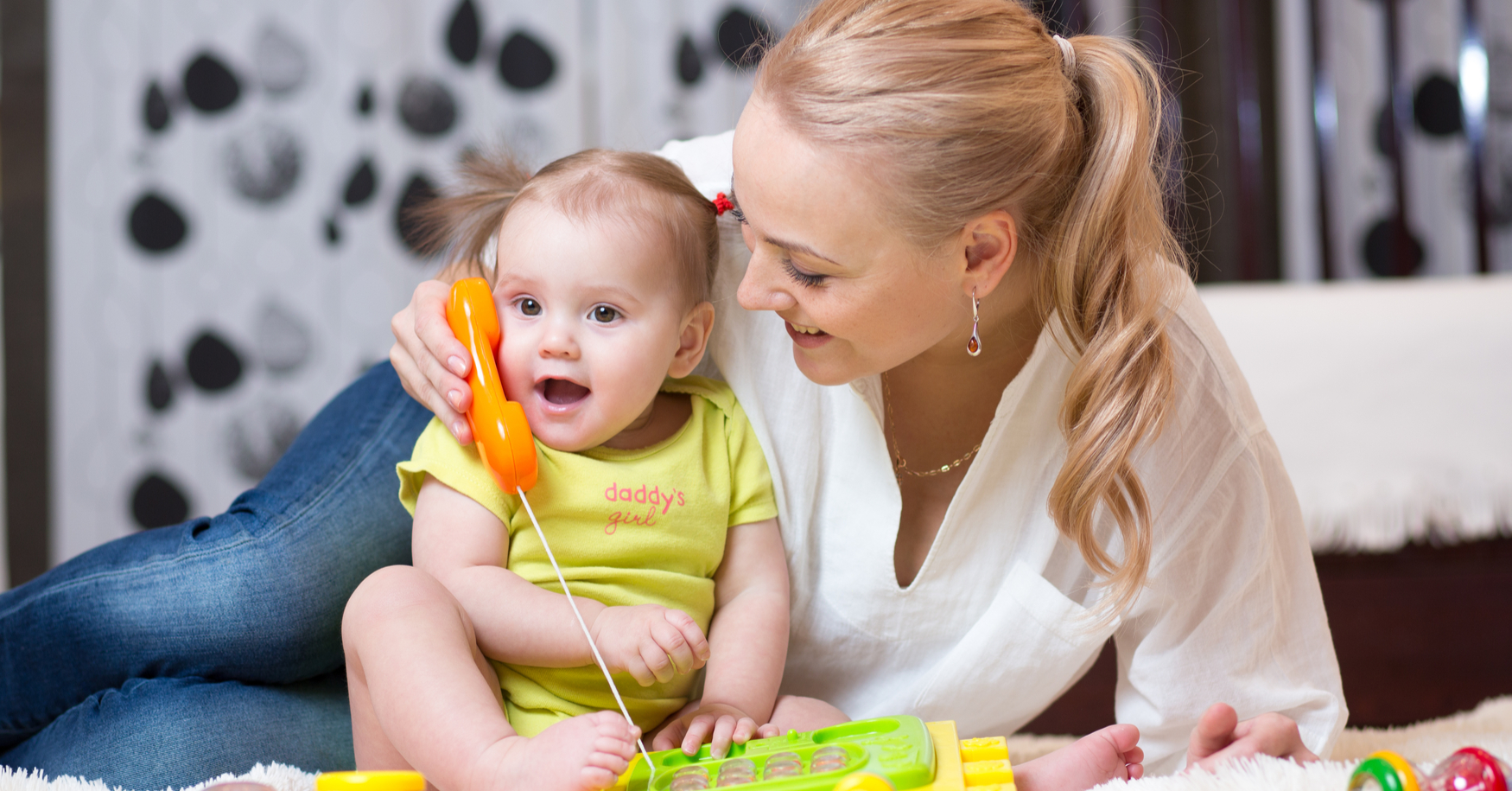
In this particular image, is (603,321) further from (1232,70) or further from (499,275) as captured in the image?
(1232,70)

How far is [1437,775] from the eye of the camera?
0.57 metres

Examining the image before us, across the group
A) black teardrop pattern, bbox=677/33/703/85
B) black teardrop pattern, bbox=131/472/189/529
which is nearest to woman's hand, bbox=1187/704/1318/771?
black teardrop pattern, bbox=677/33/703/85

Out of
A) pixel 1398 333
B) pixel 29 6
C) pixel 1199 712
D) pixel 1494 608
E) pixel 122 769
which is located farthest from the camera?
pixel 29 6

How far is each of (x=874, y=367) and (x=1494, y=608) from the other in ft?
4.04

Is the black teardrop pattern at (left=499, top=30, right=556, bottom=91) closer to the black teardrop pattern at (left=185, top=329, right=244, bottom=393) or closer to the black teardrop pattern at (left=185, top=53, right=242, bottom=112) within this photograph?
the black teardrop pattern at (left=185, top=53, right=242, bottom=112)

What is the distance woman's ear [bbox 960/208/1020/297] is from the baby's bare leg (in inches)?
16.6

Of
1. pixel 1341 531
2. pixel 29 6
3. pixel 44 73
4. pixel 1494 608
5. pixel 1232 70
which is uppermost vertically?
pixel 29 6

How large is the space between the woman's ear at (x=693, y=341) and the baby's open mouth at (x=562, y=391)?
0.31ft

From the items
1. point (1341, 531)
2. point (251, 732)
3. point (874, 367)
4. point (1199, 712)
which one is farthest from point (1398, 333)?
point (251, 732)

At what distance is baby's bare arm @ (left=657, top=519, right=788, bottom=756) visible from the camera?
744mm

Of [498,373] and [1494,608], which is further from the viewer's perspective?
[1494,608]

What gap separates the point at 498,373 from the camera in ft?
2.76

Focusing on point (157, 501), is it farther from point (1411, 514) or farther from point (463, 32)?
point (1411, 514)

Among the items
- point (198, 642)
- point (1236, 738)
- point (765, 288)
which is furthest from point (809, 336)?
Answer: point (198, 642)
